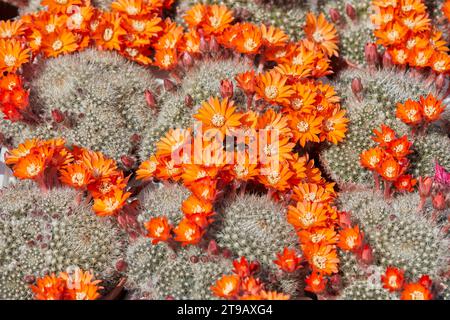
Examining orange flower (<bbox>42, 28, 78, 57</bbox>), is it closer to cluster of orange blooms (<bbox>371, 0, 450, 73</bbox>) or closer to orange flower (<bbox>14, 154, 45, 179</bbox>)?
orange flower (<bbox>14, 154, 45, 179</bbox>)

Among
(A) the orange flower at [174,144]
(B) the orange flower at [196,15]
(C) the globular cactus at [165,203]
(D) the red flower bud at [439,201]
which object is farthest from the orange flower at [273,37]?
(D) the red flower bud at [439,201]

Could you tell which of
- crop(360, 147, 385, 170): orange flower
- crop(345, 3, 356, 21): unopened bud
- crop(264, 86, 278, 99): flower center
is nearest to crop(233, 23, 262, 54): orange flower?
crop(264, 86, 278, 99): flower center

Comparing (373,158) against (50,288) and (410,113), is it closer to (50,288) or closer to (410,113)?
(410,113)

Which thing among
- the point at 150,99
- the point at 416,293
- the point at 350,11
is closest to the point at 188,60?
the point at 150,99

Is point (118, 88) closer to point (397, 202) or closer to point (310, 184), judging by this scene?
point (310, 184)
